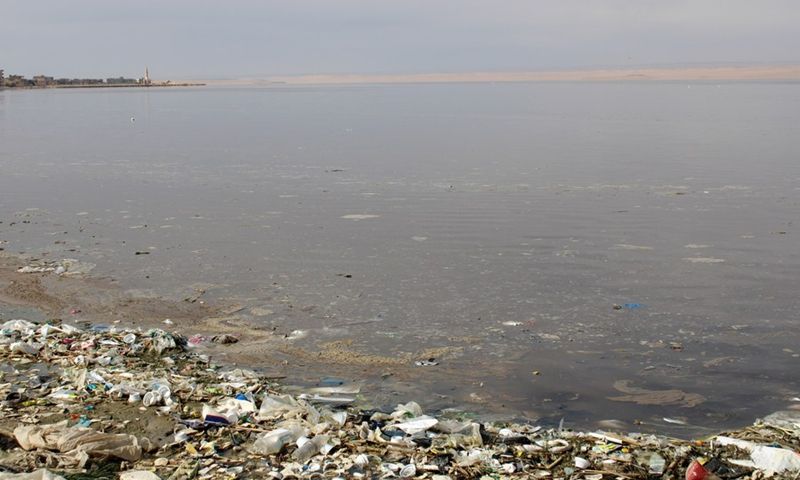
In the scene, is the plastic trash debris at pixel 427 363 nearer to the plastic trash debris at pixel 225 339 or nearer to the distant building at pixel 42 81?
the plastic trash debris at pixel 225 339

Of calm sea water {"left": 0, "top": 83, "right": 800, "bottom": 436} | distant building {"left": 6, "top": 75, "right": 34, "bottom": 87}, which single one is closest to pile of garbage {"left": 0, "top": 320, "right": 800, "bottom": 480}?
calm sea water {"left": 0, "top": 83, "right": 800, "bottom": 436}

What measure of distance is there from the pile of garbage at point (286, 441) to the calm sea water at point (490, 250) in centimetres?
74

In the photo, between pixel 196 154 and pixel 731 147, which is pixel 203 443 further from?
pixel 731 147

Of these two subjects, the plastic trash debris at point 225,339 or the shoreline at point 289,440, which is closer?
the shoreline at point 289,440

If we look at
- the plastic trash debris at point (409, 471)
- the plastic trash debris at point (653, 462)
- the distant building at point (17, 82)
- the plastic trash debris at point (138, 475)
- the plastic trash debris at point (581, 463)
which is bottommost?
the plastic trash debris at point (138, 475)

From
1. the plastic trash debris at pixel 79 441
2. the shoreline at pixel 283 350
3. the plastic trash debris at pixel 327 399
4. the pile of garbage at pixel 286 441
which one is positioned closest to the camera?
the pile of garbage at pixel 286 441

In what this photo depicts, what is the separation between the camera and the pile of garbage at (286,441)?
5.43 m

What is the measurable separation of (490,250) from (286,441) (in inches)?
258

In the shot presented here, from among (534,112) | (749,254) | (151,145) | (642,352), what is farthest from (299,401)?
(534,112)

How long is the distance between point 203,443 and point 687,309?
5513 mm

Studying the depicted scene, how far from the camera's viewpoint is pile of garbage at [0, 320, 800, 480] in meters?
5.43

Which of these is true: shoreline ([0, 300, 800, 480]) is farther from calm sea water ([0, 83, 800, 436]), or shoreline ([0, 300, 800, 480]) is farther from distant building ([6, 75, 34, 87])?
distant building ([6, 75, 34, 87])

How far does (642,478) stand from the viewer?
5.30 metres

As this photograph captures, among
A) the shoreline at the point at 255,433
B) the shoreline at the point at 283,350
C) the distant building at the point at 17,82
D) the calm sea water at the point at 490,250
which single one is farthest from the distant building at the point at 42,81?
the shoreline at the point at 255,433
